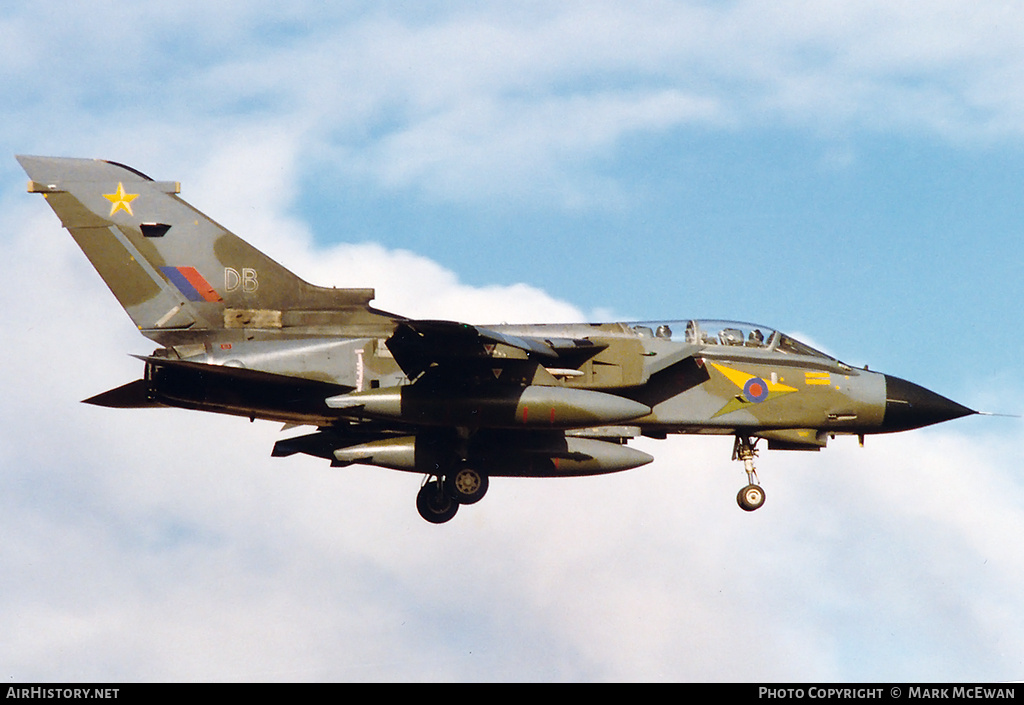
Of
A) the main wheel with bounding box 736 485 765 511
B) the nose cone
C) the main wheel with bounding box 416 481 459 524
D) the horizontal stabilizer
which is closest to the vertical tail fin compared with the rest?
the horizontal stabilizer

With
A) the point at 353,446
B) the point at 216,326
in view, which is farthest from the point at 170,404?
the point at 353,446

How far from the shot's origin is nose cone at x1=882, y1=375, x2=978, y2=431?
760 inches

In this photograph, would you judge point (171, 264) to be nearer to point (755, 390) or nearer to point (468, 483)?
point (468, 483)

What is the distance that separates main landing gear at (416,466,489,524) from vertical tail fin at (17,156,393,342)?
2.81 m

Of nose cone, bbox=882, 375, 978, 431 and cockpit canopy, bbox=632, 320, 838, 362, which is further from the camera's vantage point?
nose cone, bbox=882, 375, 978, 431

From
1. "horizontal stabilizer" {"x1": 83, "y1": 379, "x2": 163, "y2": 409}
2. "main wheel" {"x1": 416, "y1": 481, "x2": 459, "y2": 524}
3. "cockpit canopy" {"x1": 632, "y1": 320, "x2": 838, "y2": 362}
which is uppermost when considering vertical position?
"cockpit canopy" {"x1": 632, "y1": 320, "x2": 838, "y2": 362}

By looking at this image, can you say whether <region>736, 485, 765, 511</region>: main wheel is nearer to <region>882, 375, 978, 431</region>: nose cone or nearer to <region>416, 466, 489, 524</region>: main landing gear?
<region>882, 375, 978, 431</region>: nose cone

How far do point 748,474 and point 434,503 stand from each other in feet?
16.1

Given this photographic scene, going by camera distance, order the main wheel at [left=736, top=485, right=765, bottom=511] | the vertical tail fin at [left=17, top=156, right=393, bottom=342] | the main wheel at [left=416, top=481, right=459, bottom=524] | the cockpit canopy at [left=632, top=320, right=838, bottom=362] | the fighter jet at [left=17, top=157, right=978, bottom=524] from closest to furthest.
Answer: the fighter jet at [left=17, top=157, right=978, bottom=524] < the vertical tail fin at [left=17, top=156, right=393, bottom=342] < the cockpit canopy at [left=632, top=320, right=838, bottom=362] < the main wheel at [left=416, top=481, right=459, bottom=524] < the main wheel at [left=736, top=485, right=765, bottom=511]

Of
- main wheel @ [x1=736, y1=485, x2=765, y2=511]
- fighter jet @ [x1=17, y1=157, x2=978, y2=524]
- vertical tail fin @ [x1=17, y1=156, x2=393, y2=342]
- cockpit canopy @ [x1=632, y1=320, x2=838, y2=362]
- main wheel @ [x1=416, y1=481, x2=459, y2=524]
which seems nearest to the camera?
fighter jet @ [x1=17, y1=157, x2=978, y2=524]

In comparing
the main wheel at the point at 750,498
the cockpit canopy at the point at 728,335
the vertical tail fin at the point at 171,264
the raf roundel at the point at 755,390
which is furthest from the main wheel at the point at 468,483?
the raf roundel at the point at 755,390

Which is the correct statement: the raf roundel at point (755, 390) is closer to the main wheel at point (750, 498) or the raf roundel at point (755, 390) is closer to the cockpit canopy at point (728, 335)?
the cockpit canopy at point (728, 335)
